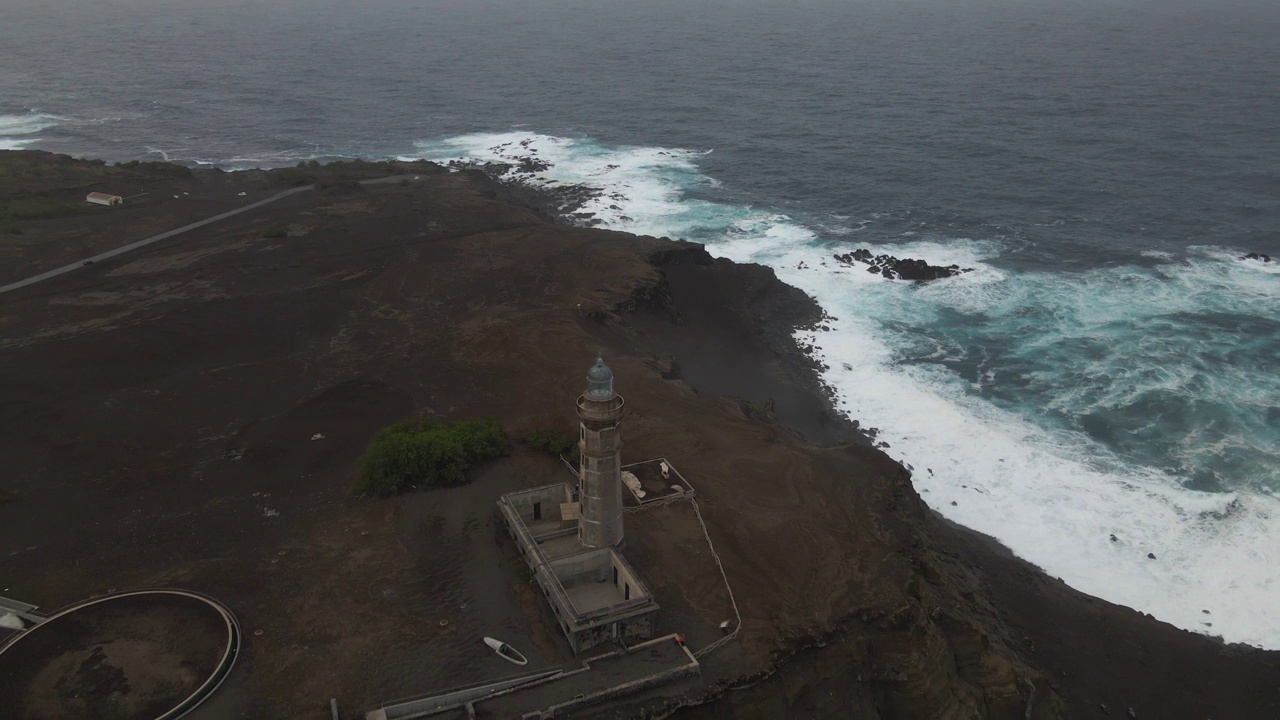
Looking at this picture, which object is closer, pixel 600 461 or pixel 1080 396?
pixel 600 461

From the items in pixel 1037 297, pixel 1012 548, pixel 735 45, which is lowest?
pixel 1012 548

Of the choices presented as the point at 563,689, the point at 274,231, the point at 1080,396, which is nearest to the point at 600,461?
the point at 563,689

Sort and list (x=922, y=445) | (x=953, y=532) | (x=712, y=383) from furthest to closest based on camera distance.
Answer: (x=712, y=383) → (x=922, y=445) → (x=953, y=532)

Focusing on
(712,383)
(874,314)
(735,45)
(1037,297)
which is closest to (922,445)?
(712,383)

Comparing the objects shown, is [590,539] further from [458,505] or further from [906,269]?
[906,269]

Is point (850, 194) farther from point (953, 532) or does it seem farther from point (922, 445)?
point (953, 532)
